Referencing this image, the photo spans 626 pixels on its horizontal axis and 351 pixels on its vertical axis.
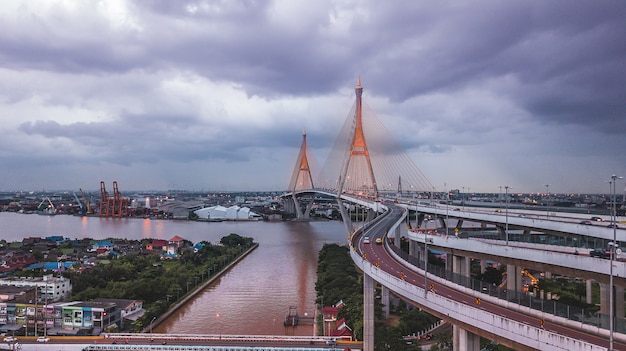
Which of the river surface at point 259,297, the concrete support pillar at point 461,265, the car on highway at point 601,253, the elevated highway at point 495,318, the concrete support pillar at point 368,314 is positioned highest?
the car on highway at point 601,253

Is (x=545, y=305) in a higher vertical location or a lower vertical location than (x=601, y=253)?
lower

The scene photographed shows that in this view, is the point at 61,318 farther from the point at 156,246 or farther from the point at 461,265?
the point at 156,246

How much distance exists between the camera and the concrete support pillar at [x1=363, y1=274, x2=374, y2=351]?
7496 millimetres

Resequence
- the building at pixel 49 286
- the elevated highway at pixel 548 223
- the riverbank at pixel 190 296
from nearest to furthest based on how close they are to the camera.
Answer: the elevated highway at pixel 548 223
the riverbank at pixel 190 296
the building at pixel 49 286

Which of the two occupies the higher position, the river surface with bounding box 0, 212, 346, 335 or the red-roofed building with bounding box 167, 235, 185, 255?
the red-roofed building with bounding box 167, 235, 185, 255

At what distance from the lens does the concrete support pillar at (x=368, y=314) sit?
7.50 m

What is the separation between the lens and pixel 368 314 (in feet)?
24.7

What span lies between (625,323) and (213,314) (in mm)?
8288

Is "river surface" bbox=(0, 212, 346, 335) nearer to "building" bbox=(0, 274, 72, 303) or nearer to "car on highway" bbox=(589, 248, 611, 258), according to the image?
"building" bbox=(0, 274, 72, 303)

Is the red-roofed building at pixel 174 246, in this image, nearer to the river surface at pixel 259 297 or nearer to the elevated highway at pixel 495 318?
the river surface at pixel 259 297

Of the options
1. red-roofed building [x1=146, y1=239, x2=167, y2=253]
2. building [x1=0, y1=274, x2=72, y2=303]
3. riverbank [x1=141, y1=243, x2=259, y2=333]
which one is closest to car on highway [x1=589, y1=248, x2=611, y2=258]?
riverbank [x1=141, y1=243, x2=259, y2=333]

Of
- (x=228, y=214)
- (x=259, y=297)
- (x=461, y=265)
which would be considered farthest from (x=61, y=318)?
(x=228, y=214)

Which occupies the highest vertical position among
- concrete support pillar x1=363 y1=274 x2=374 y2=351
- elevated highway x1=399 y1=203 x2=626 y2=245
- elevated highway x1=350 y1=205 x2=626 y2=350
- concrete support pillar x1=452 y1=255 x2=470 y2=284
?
elevated highway x1=399 y1=203 x2=626 y2=245

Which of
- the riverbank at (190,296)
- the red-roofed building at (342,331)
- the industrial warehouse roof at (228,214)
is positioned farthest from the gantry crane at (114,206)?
the red-roofed building at (342,331)
